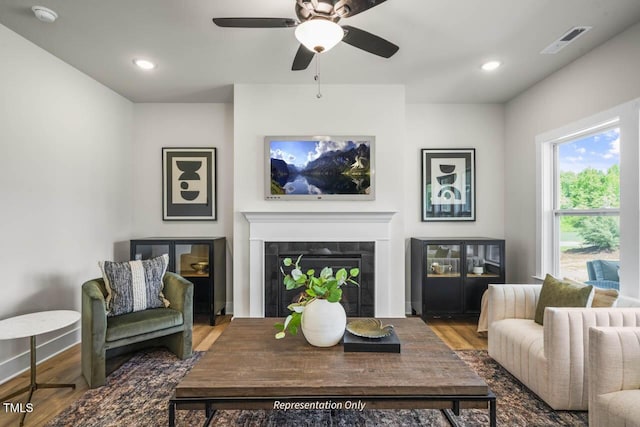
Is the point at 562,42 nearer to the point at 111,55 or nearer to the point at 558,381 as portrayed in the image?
the point at 558,381

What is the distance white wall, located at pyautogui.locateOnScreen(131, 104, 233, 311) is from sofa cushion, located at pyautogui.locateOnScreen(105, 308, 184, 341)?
4.85ft

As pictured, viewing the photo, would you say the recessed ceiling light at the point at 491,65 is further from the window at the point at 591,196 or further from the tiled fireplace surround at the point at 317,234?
the tiled fireplace surround at the point at 317,234

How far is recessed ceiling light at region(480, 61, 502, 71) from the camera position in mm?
3054

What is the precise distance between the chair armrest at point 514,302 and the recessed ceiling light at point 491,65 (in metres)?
2.06

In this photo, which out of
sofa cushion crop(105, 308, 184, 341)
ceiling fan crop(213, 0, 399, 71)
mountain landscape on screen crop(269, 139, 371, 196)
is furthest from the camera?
mountain landscape on screen crop(269, 139, 371, 196)

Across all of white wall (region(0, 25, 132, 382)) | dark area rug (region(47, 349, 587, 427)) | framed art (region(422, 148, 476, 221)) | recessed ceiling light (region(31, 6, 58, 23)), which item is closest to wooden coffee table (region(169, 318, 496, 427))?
dark area rug (region(47, 349, 587, 427))

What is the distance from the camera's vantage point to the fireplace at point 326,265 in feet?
11.6

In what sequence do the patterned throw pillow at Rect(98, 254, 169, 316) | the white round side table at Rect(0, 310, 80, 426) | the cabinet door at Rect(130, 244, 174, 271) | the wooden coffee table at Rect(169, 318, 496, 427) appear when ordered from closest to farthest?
1. the wooden coffee table at Rect(169, 318, 496, 427)
2. the white round side table at Rect(0, 310, 80, 426)
3. the patterned throw pillow at Rect(98, 254, 169, 316)
4. the cabinet door at Rect(130, 244, 174, 271)

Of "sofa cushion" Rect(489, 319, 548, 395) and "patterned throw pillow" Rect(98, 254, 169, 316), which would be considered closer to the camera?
"sofa cushion" Rect(489, 319, 548, 395)

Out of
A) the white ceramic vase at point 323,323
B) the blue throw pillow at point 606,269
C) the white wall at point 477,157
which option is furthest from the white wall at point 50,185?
the blue throw pillow at point 606,269

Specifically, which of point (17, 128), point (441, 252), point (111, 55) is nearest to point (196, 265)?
point (17, 128)

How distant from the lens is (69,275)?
311 cm

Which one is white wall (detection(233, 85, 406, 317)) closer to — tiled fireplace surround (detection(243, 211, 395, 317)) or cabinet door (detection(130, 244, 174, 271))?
tiled fireplace surround (detection(243, 211, 395, 317))

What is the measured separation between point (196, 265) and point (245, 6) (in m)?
2.72
